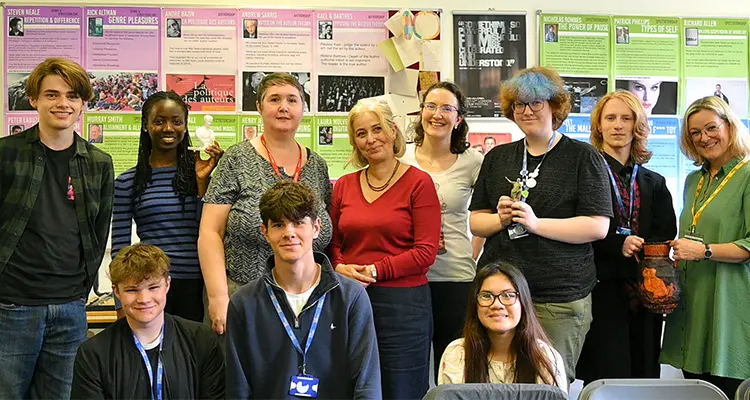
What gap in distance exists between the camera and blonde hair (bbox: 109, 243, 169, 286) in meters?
1.87

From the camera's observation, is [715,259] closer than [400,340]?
No

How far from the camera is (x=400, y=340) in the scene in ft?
6.78

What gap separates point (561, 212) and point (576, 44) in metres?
1.70

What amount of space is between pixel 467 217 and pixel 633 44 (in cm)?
167

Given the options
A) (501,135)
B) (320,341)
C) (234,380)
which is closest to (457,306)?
(320,341)

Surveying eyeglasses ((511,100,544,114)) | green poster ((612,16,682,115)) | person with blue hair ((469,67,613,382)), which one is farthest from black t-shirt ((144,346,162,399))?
green poster ((612,16,682,115))

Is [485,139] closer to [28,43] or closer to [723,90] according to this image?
[723,90]

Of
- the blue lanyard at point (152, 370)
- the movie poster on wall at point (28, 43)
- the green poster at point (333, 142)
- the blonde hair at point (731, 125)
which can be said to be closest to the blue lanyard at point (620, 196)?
the blonde hair at point (731, 125)

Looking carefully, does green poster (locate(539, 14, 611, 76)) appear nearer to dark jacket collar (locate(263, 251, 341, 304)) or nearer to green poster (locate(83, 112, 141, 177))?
dark jacket collar (locate(263, 251, 341, 304))

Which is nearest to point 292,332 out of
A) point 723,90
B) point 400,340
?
point 400,340

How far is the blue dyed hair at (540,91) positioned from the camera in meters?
2.06

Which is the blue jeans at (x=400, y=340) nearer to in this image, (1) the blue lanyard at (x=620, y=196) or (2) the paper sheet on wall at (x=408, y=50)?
(1) the blue lanyard at (x=620, y=196)

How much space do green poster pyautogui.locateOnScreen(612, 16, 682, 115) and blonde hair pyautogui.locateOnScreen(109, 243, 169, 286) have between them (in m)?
2.62

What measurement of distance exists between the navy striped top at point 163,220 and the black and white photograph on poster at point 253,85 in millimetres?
1046
